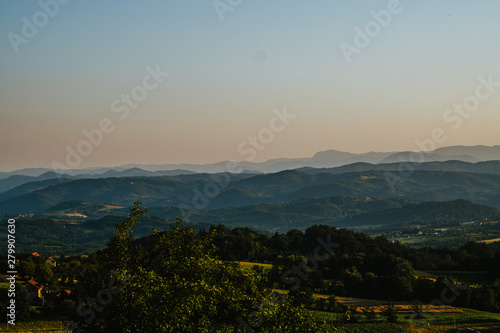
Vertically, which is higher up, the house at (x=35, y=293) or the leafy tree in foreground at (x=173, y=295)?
the leafy tree in foreground at (x=173, y=295)

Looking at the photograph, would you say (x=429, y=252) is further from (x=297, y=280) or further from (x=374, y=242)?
(x=297, y=280)

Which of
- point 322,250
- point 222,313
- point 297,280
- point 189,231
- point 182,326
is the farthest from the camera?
point 322,250

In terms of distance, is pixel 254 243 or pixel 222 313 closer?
pixel 222 313

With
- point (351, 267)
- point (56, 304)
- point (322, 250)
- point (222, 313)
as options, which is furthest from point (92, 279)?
point (322, 250)

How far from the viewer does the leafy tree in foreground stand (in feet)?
51.0

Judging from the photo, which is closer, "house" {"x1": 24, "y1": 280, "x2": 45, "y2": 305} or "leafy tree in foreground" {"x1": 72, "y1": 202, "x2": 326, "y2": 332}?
"leafy tree in foreground" {"x1": 72, "y1": 202, "x2": 326, "y2": 332}

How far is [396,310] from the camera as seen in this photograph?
5119 cm

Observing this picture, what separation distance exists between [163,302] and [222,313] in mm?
3049

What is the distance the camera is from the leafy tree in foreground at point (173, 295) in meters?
15.5

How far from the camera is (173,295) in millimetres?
15898

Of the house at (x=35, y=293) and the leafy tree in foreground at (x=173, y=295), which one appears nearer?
the leafy tree in foreground at (x=173, y=295)

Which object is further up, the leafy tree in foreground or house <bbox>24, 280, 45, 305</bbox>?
the leafy tree in foreground

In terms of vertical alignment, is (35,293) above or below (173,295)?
below

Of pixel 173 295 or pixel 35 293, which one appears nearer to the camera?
pixel 173 295
